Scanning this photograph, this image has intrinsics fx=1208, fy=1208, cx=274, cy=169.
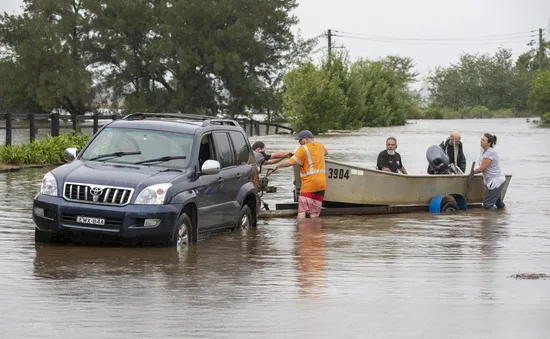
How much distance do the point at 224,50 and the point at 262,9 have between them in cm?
695

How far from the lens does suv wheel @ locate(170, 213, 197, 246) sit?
14.4 metres

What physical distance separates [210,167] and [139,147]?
1.01 metres

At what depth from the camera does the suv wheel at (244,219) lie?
1689cm

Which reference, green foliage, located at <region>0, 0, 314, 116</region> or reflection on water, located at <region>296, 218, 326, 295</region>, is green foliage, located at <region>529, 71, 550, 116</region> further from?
reflection on water, located at <region>296, 218, 326, 295</region>

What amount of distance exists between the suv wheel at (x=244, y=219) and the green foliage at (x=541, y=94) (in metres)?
108

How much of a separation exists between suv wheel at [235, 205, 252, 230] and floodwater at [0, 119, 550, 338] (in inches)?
6.8

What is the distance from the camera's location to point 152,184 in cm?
1423

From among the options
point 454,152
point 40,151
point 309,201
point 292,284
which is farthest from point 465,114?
point 292,284

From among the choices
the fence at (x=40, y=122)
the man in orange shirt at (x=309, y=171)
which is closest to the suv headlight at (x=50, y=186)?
the man in orange shirt at (x=309, y=171)

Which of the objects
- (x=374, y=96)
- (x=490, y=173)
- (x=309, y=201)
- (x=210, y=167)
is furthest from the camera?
(x=374, y=96)

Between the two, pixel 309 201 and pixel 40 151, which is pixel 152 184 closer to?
pixel 309 201

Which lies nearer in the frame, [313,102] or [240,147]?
[240,147]

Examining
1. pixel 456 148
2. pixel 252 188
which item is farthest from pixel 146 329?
pixel 456 148

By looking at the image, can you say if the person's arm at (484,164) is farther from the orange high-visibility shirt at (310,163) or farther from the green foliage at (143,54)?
the green foliage at (143,54)
